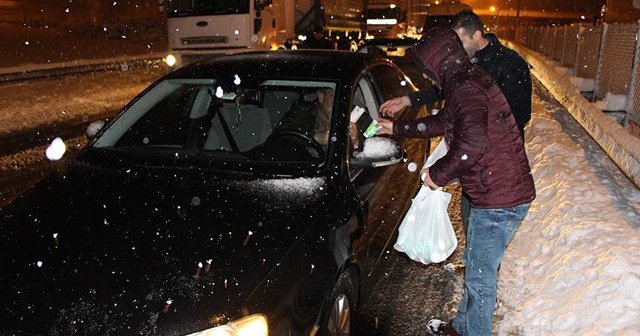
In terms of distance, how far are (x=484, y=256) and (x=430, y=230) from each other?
0.33 m

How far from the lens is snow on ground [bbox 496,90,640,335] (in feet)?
10.5

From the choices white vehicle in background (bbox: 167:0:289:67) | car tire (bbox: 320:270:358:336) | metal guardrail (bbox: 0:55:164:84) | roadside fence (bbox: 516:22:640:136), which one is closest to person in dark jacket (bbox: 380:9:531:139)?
car tire (bbox: 320:270:358:336)

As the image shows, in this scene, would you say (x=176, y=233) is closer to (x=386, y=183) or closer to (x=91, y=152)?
(x=91, y=152)

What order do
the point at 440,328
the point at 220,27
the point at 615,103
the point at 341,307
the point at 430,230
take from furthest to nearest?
the point at 220,27 < the point at 615,103 < the point at 440,328 < the point at 430,230 < the point at 341,307

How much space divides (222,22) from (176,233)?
1139 cm

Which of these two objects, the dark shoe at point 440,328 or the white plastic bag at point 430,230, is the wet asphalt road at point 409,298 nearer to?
the dark shoe at point 440,328

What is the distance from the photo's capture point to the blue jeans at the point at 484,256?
2830mm

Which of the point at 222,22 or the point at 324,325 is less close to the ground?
the point at 222,22

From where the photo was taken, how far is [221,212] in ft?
8.75

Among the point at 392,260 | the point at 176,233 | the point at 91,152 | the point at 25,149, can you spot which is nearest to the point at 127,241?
the point at 176,233

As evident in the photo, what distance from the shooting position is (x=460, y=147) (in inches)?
101

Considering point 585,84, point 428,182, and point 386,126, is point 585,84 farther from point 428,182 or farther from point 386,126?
point 428,182

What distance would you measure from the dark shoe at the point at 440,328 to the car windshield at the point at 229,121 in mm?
1338

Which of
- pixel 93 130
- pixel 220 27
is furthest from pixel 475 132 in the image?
pixel 220 27
